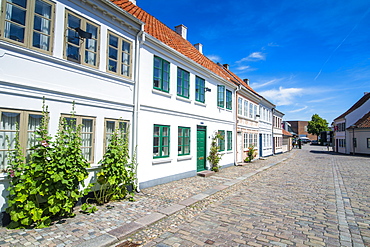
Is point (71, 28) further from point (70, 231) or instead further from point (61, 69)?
point (70, 231)

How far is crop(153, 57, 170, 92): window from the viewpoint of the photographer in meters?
8.80

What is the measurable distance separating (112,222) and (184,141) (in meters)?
5.85

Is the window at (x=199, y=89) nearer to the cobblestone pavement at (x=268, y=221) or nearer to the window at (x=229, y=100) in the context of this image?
the window at (x=229, y=100)

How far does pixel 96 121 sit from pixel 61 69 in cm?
167

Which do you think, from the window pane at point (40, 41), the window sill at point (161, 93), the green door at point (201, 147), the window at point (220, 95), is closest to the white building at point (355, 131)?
the window at point (220, 95)

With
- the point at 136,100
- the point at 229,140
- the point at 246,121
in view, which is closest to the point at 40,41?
the point at 136,100

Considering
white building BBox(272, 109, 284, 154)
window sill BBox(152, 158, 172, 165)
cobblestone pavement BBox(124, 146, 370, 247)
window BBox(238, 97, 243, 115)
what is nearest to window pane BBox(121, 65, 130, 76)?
window sill BBox(152, 158, 172, 165)

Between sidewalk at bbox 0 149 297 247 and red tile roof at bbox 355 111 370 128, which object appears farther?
red tile roof at bbox 355 111 370 128

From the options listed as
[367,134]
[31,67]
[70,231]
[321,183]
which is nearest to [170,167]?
[70,231]

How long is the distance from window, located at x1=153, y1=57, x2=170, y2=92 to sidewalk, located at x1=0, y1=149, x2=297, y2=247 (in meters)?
4.06

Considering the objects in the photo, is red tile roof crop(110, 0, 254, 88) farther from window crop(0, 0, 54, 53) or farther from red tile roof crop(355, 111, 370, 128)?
red tile roof crop(355, 111, 370, 128)

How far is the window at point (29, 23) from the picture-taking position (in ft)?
15.6

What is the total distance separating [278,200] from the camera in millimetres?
7094

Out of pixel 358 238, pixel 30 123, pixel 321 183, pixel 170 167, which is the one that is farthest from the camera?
pixel 321 183
